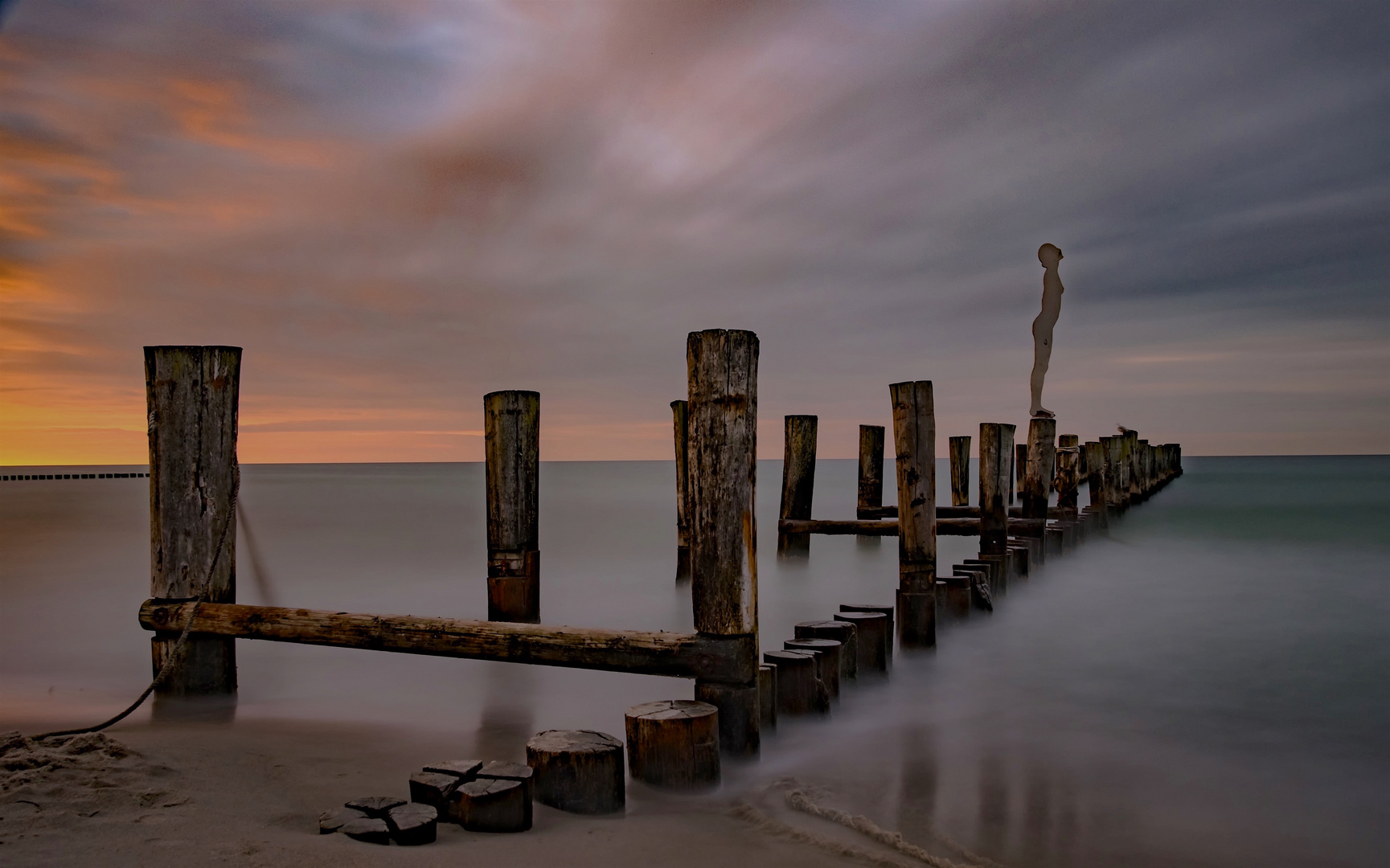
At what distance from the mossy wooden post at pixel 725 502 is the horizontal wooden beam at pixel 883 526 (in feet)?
21.6

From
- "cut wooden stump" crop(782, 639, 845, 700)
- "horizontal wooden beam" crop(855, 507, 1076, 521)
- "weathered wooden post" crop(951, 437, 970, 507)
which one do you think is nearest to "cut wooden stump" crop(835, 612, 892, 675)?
"cut wooden stump" crop(782, 639, 845, 700)

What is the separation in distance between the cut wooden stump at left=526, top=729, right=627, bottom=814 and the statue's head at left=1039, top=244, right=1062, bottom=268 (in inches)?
431

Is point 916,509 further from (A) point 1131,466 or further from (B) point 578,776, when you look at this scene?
(A) point 1131,466

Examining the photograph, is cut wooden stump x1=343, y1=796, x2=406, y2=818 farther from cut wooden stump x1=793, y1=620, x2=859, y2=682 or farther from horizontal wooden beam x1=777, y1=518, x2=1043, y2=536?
horizontal wooden beam x1=777, y1=518, x2=1043, y2=536

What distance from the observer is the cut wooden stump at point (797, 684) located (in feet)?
15.6

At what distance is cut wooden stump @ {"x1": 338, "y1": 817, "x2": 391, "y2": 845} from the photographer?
277 cm

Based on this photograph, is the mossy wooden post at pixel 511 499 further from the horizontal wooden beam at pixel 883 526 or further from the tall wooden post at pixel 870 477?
the tall wooden post at pixel 870 477

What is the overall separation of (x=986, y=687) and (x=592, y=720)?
8.44ft

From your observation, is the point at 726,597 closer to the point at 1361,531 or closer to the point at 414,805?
the point at 414,805

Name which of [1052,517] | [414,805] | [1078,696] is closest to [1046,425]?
[1052,517]

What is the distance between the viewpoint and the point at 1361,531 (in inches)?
707

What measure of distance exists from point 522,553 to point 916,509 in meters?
2.82

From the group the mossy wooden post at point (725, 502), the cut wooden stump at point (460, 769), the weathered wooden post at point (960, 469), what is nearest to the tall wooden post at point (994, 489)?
the weathered wooden post at point (960, 469)

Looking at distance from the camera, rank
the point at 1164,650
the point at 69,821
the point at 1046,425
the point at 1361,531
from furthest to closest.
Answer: the point at 1361,531, the point at 1046,425, the point at 1164,650, the point at 69,821
